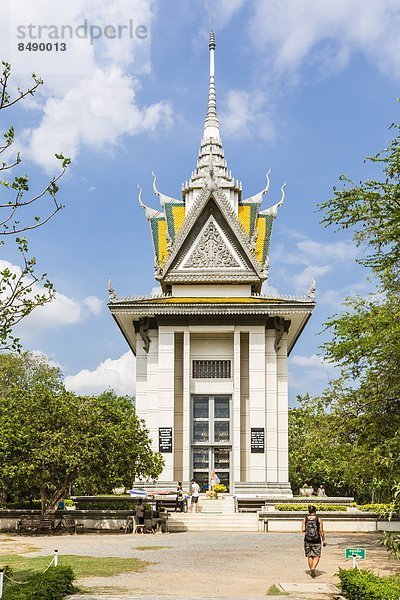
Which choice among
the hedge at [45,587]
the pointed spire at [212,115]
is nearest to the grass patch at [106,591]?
the hedge at [45,587]

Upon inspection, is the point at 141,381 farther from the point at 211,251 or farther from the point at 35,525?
the point at 35,525

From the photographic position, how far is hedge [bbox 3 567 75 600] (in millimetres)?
10242

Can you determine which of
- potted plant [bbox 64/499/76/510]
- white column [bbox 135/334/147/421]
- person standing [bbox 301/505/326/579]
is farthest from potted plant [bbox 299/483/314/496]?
person standing [bbox 301/505/326/579]

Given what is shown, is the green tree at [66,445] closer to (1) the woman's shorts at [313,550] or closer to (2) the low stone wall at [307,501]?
(2) the low stone wall at [307,501]

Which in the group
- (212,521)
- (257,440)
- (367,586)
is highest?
(257,440)

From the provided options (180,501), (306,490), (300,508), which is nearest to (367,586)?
(300,508)

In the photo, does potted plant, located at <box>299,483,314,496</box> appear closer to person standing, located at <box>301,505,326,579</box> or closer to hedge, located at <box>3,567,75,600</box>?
person standing, located at <box>301,505,326,579</box>

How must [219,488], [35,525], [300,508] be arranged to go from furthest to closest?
[219,488] → [300,508] → [35,525]

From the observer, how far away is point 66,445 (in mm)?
24188

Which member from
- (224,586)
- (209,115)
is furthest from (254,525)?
(209,115)

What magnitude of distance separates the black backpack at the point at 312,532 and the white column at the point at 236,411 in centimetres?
2024

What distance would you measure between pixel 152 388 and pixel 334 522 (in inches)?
526

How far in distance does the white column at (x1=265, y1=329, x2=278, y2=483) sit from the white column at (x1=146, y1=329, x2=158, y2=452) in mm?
5197

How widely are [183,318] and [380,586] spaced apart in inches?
1038
